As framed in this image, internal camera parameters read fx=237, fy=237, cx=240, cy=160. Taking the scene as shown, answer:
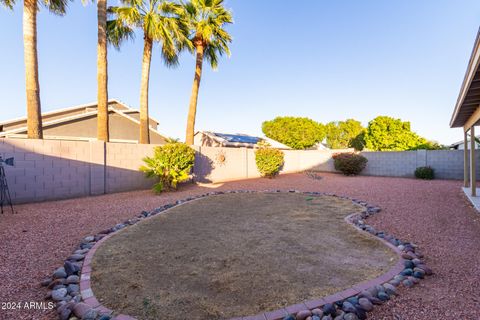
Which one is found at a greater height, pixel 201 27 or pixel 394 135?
pixel 201 27

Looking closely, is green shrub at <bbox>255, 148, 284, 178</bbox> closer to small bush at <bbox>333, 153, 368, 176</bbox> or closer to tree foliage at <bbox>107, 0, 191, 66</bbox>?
small bush at <bbox>333, 153, 368, 176</bbox>

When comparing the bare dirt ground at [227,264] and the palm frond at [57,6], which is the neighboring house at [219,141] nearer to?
the palm frond at [57,6]

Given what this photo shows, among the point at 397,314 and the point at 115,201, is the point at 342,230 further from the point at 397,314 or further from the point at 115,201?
the point at 115,201

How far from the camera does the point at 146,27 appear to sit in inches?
392

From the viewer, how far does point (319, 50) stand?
13.3 m

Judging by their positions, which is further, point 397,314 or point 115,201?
point 115,201

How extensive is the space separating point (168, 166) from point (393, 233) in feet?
22.6

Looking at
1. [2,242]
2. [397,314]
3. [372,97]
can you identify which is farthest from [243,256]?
[372,97]

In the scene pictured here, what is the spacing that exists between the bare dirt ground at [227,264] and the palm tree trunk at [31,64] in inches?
195

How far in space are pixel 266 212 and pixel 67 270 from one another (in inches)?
161

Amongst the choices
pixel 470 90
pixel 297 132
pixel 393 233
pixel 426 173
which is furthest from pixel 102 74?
pixel 297 132

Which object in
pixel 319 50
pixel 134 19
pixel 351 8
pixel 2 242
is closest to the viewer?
pixel 2 242

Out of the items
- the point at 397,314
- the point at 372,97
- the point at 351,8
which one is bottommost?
the point at 397,314

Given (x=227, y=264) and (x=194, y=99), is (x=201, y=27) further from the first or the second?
(x=227, y=264)
